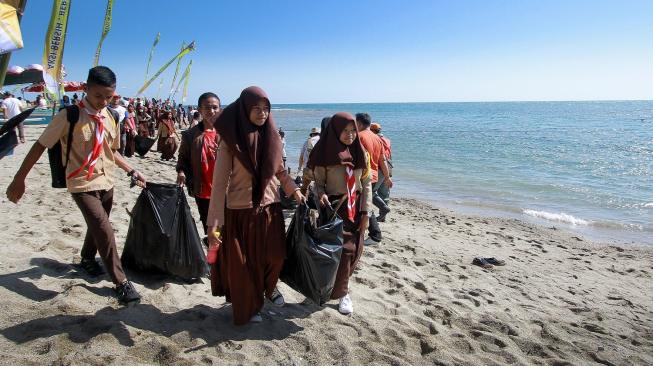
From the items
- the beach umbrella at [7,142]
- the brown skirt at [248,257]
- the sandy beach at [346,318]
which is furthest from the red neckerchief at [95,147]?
the brown skirt at [248,257]

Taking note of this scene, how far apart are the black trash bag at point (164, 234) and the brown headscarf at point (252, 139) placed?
95cm

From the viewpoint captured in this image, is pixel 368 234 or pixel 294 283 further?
pixel 368 234

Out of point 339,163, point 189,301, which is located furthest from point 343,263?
point 189,301

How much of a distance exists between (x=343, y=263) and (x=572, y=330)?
6.75 feet

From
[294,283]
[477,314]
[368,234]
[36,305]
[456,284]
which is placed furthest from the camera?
[368,234]

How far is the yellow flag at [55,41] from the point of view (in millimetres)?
5410

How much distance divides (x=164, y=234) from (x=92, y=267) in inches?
28.4

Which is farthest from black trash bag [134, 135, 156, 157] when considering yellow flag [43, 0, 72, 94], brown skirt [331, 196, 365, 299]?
brown skirt [331, 196, 365, 299]

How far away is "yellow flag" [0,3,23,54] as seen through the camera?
7.10 feet

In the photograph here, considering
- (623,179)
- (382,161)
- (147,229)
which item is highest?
(382,161)

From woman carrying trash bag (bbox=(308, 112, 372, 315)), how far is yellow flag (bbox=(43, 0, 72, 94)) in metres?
4.20

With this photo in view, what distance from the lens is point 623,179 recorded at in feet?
43.9

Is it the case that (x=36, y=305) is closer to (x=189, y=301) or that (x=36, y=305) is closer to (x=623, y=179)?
(x=189, y=301)

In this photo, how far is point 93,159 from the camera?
297 centimetres
